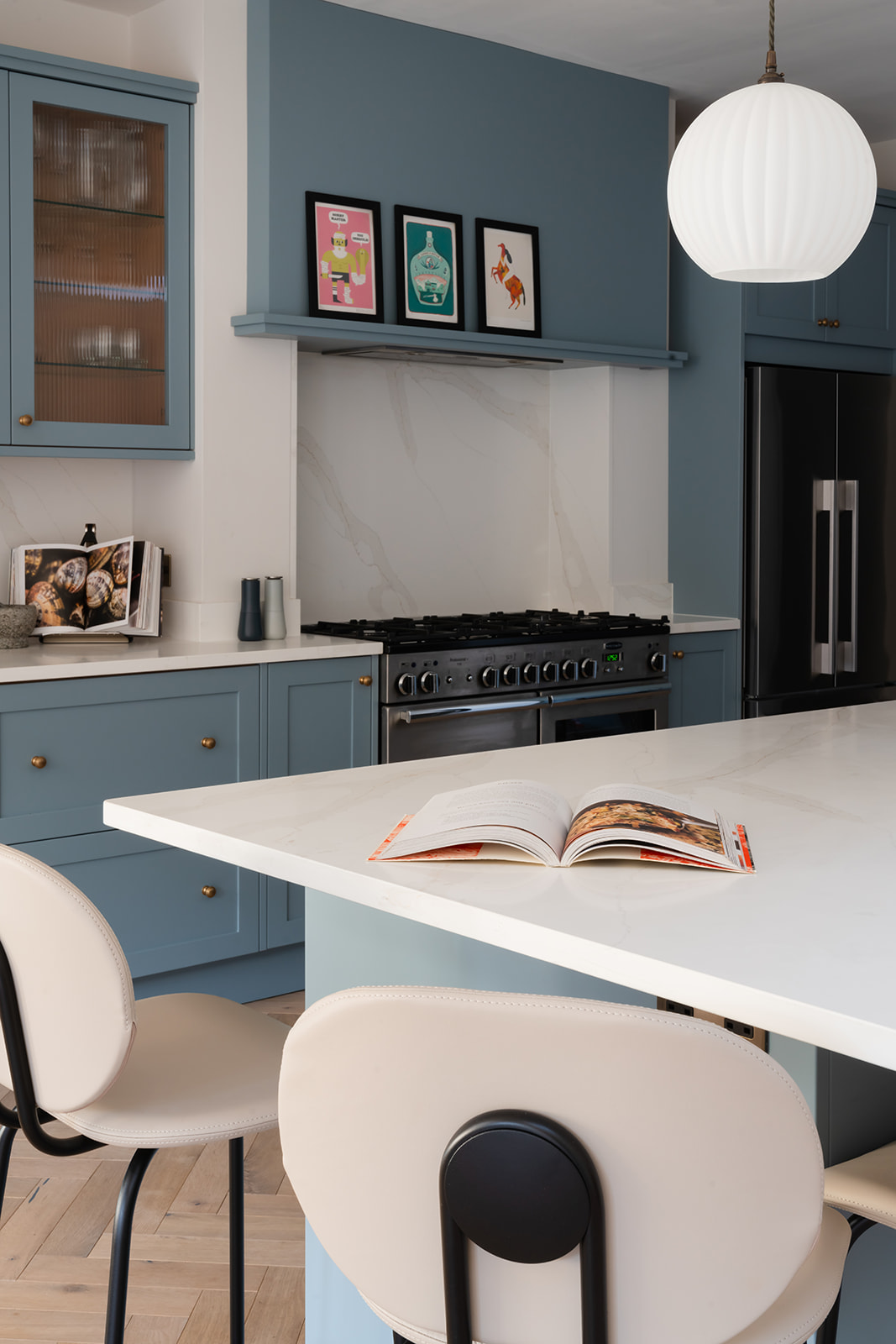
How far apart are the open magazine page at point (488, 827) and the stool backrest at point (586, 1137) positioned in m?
0.52

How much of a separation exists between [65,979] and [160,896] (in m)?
1.97

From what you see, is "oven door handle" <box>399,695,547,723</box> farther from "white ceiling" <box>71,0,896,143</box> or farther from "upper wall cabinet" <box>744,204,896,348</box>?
"white ceiling" <box>71,0,896,143</box>

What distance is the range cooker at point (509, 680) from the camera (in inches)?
143

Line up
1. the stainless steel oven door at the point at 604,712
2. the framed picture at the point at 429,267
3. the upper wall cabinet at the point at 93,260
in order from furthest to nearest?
the stainless steel oven door at the point at 604,712 < the framed picture at the point at 429,267 < the upper wall cabinet at the point at 93,260

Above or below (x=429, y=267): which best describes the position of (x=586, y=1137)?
below

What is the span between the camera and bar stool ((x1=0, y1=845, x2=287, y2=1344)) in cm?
132

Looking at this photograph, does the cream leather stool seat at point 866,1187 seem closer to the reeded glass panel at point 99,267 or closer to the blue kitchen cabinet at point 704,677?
the reeded glass panel at point 99,267

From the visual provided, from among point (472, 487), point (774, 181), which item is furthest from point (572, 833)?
point (472, 487)

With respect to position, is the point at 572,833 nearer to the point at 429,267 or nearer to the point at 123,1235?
the point at 123,1235

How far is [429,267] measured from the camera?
3887 millimetres

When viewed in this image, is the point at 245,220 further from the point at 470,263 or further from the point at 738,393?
the point at 738,393

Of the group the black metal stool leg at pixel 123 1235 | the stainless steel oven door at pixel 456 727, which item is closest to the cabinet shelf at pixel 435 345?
the stainless steel oven door at pixel 456 727

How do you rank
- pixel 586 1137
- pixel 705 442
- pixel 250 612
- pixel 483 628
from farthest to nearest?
pixel 705 442 < pixel 483 628 < pixel 250 612 < pixel 586 1137

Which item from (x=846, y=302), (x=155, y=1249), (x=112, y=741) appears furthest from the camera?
(x=846, y=302)
